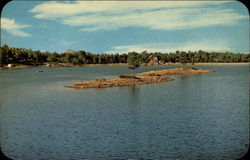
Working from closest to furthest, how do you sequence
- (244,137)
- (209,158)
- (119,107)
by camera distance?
(209,158)
(244,137)
(119,107)

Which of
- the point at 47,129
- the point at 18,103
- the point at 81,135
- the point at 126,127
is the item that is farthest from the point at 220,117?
the point at 18,103

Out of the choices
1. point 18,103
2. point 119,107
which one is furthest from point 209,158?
point 18,103

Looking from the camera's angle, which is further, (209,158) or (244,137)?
(244,137)

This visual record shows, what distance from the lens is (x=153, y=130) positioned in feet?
130

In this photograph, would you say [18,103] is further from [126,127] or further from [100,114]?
[126,127]

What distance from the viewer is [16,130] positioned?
4181cm

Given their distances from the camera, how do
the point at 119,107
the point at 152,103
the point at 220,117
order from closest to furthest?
the point at 220,117
the point at 119,107
the point at 152,103

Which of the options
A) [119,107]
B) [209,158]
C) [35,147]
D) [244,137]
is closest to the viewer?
[209,158]

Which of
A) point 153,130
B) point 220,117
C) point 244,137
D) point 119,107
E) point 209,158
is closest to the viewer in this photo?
point 209,158

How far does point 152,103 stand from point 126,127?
70.7ft

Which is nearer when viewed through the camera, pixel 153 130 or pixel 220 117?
pixel 153 130

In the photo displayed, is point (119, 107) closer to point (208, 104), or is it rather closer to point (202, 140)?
point (208, 104)

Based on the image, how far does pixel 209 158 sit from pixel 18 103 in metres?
48.9

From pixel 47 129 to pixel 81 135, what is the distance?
628cm
